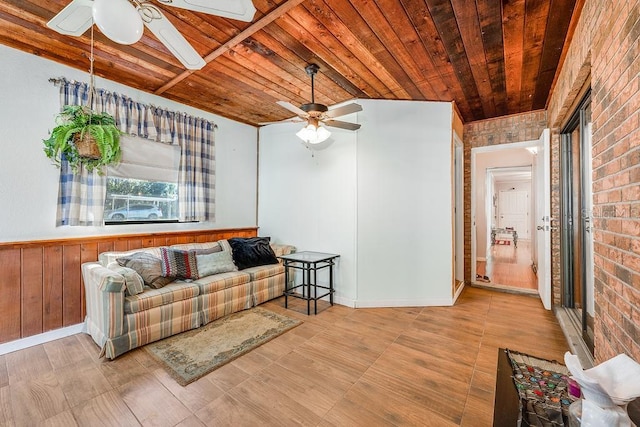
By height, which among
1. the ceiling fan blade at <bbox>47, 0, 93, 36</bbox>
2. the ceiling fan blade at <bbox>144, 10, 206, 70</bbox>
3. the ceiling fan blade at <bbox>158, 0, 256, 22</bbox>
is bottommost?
the ceiling fan blade at <bbox>158, 0, 256, 22</bbox>

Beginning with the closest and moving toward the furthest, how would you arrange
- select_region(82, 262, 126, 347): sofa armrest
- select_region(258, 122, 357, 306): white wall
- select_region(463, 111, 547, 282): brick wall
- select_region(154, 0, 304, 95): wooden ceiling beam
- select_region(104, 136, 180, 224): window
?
select_region(154, 0, 304, 95): wooden ceiling beam → select_region(82, 262, 126, 347): sofa armrest → select_region(104, 136, 180, 224): window → select_region(258, 122, 357, 306): white wall → select_region(463, 111, 547, 282): brick wall

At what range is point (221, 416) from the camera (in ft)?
5.46

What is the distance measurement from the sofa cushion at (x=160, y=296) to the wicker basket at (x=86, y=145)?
49.8 inches

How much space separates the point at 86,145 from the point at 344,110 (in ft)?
7.19

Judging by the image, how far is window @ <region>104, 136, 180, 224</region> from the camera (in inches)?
124

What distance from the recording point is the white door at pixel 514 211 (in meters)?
9.58

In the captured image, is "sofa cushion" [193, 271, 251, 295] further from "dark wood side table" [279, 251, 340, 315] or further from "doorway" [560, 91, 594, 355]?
"doorway" [560, 91, 594, 355]

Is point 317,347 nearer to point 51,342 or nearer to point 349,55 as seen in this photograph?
point 51,342

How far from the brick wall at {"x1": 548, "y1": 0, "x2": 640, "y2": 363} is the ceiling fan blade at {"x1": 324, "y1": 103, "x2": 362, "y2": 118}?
5.05ft

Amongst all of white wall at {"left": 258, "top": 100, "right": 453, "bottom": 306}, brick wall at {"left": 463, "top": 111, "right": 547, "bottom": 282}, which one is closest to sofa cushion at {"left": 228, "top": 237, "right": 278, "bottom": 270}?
white wall at {"left": 258, "top": 100, "right": 453, "bottom": 306}

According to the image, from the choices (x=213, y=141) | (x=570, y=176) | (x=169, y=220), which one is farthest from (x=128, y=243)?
(x=570, y=176)

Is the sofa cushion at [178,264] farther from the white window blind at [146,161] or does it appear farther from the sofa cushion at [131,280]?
the white window blind at [146,161]

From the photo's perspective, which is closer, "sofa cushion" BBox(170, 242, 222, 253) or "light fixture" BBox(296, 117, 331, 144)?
"light fixture" BBox(296, 117, 331, 144)

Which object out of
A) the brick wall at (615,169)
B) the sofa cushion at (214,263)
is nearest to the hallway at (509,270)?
the brick wall at (615,169)
